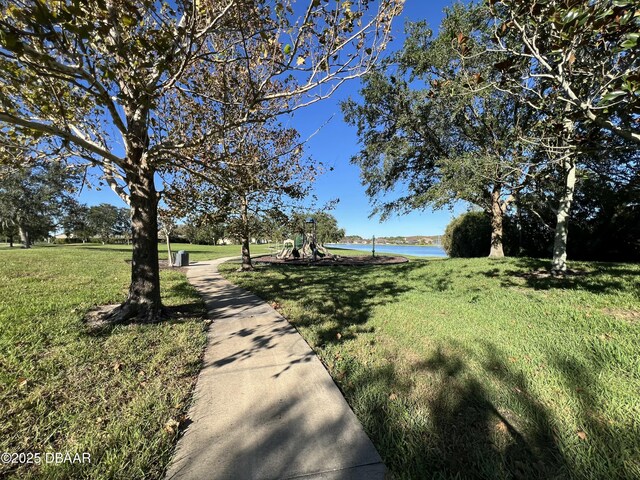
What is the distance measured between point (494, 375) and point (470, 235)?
48.8 ft

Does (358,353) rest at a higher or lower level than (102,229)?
lower

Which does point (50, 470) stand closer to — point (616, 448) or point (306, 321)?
point (306, 321)

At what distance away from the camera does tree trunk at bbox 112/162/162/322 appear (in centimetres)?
458

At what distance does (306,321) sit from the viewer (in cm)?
482

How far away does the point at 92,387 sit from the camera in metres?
2.69

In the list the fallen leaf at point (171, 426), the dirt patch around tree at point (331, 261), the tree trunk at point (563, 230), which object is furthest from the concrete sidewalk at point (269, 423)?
the dirt patch around tree at point (331, 261)

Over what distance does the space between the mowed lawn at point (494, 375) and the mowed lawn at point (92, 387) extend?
1605mm

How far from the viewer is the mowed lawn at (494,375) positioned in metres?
1.91

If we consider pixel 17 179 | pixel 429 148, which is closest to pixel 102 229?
pixel 17 179

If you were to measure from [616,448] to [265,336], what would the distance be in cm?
362

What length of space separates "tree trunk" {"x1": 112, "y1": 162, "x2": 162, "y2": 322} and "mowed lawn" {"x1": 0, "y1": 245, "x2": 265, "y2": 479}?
38 centimetres

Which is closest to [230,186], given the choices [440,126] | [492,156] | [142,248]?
[142,248]

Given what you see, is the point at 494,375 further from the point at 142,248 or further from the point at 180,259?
the point at 180,259

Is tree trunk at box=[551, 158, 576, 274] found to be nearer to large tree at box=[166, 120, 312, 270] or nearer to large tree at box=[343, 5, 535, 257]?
large tree at box=[343, 5, 535, 257]
